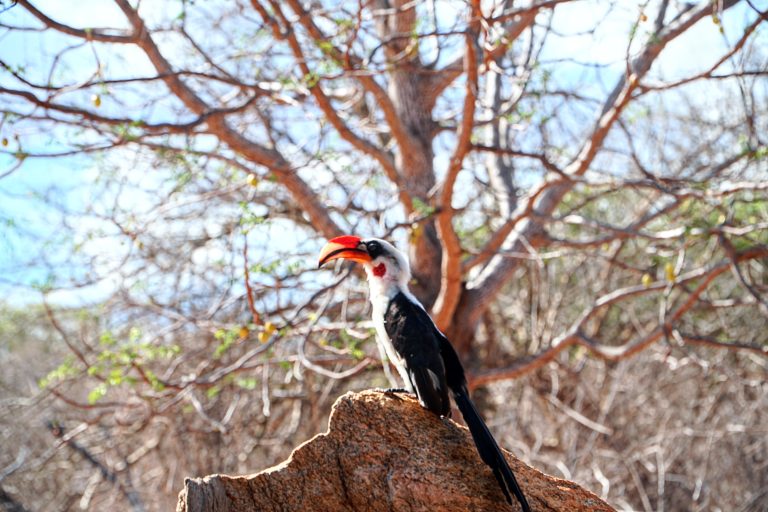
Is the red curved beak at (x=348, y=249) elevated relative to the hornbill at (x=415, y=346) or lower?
elevated

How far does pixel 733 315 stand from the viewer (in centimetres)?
980

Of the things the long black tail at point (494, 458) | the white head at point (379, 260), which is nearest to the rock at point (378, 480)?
the long black tail at point (494, 458)

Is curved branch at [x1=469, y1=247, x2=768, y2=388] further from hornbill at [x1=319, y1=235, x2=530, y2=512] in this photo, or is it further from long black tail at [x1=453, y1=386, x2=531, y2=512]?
long black tail at [x1=453, y1=386, x2=531, y2=512]

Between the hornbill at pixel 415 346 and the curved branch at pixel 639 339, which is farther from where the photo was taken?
the curved branch at pixel 639 339

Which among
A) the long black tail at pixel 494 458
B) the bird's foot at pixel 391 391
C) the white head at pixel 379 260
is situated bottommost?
the long black tail at pixel 494 458

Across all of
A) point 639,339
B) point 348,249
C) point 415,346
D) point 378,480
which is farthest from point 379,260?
point 639,339

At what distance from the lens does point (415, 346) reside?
11.4ft

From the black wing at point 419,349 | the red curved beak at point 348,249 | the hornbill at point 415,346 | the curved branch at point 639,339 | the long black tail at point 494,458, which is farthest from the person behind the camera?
the curved branch at point 639,339

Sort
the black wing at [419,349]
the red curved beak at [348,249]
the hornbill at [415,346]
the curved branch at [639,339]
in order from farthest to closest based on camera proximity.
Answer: the curved branch at [639,339] < the red curved beak at [348,249] < the black wing at [419,349] < the hornbill at [415,346]

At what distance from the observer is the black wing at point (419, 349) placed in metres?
3.23

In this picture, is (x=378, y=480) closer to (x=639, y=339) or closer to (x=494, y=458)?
(x=494, y=458)

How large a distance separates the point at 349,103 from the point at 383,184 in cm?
117

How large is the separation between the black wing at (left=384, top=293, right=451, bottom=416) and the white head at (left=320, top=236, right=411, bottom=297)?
0.37ft

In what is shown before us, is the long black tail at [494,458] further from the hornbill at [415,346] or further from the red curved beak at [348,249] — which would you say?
the red curved beak at [348,249]
